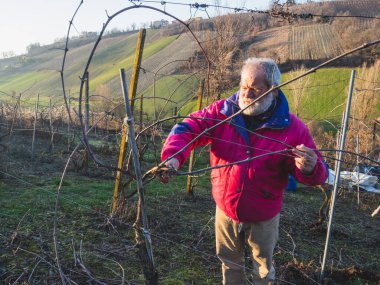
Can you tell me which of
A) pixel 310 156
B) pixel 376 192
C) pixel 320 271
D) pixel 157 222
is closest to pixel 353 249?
pixel 320 271

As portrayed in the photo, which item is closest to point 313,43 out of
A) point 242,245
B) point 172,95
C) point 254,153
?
point 172,95

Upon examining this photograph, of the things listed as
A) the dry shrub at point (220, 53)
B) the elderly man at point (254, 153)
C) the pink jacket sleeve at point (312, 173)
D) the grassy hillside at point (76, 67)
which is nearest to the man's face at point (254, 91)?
the elderly man at point (254, 153)

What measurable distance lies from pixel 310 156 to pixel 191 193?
12.1ft

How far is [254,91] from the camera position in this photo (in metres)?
1.96

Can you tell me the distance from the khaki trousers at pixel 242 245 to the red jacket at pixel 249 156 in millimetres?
83

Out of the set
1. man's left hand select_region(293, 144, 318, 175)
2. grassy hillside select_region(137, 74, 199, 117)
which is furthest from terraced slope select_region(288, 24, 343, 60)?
man's left hand select_region(293, 144, 318, 175)

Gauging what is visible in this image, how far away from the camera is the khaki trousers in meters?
2.19

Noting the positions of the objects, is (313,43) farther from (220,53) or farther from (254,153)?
(254,153)

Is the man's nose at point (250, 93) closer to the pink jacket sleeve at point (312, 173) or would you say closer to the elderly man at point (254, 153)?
the elderly man at point (254, 153)

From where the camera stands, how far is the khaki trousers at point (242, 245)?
2.19 metres

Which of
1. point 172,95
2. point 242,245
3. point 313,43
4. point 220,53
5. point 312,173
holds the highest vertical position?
point 313,43

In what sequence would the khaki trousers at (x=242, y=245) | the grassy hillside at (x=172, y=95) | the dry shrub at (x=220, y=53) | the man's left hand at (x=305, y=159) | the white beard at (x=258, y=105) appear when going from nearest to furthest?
the man's left hand at (x=305, y=159) < the white beard at (x=258, y=105) < the khaki trousers at (x=242, y=245) < the grassy hillside at (x=172, y=95) < the dry shrub at (x=220, y=53)

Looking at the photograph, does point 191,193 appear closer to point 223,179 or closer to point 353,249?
point 353,249

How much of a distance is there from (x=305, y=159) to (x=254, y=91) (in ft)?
1.53
